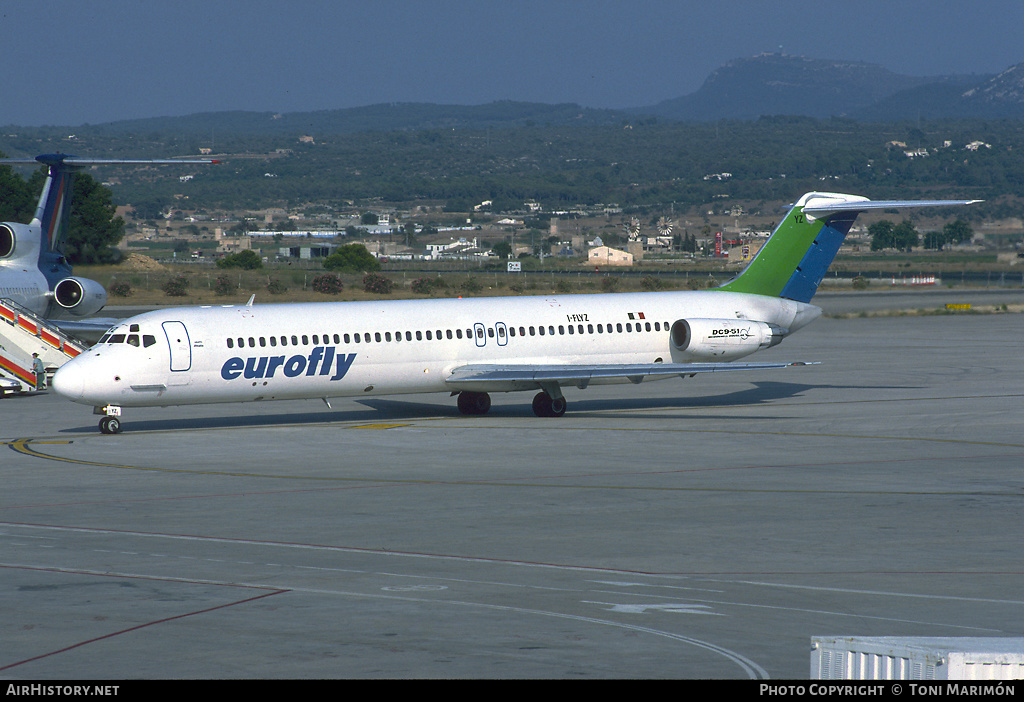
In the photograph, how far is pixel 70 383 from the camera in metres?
28.4

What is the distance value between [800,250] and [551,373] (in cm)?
1015

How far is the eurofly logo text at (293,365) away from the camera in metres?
29.7

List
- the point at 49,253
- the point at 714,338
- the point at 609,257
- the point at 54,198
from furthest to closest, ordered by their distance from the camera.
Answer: the point at 609,257 → the point at 49,253 → the point at 54,198 → the point at 714,338

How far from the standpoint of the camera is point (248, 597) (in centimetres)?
1428

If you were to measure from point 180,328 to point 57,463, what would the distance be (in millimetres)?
5073

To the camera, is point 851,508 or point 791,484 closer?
point 851,508

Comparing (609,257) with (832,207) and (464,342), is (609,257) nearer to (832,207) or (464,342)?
(832,207)

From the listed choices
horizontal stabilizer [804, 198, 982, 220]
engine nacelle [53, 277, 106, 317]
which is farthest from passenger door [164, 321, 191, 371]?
horizontal stabilizer [804, 198, 982, 220]

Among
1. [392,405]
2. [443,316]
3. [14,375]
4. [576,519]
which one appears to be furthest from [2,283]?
[576,519]

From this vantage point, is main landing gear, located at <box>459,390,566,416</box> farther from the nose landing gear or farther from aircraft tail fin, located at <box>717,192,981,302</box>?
the nose landing gear

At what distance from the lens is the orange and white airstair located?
38188 mm

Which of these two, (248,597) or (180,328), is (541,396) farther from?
(248,597)

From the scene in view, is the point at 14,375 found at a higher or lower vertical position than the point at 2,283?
lower

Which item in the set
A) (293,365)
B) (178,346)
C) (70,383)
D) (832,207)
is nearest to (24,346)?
(70,383)
